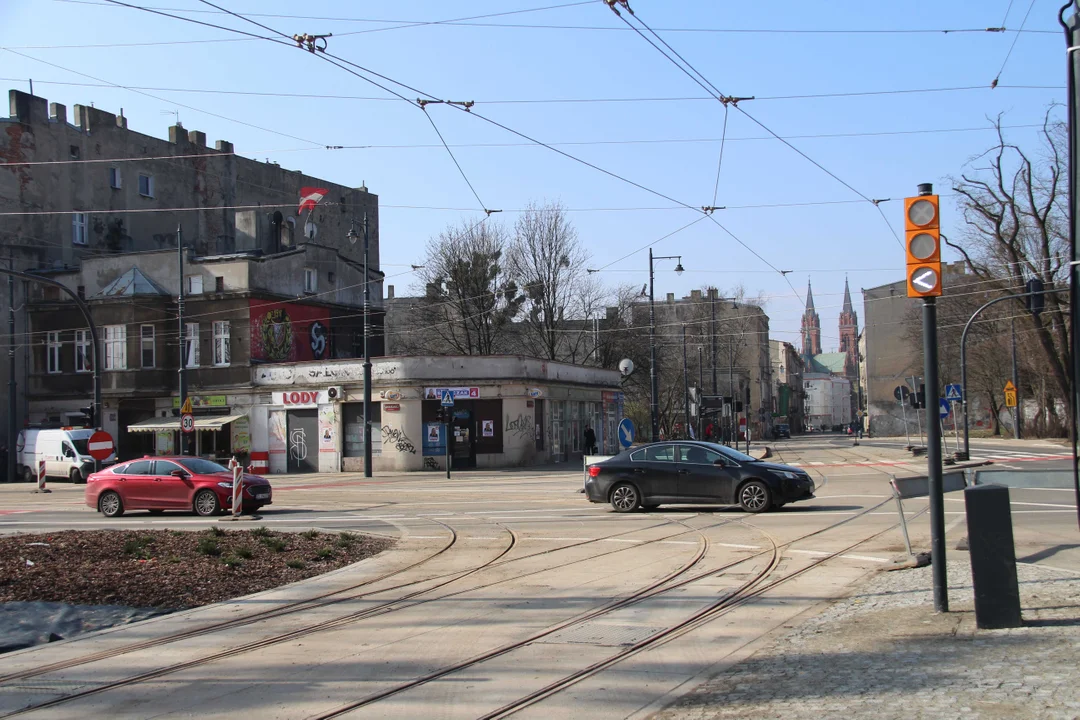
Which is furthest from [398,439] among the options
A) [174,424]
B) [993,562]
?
[993,562]

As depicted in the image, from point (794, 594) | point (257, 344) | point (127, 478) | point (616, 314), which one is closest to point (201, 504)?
point (127, 478)

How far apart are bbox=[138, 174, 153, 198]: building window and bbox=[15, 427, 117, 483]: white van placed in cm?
1706

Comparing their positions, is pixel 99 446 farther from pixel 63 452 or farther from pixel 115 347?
pixel 115 347

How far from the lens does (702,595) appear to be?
10.2 meters

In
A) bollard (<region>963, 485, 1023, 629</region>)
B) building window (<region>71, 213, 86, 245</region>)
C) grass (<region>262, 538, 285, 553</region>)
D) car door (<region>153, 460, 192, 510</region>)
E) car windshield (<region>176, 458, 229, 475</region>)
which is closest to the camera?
bollard (<region>963, 485, 1023, 629</region>)

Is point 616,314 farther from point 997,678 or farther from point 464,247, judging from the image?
point 997,678

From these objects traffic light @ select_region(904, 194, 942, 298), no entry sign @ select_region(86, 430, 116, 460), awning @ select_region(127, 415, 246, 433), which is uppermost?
traffic light @ select_region(904, 194, 942, 298)

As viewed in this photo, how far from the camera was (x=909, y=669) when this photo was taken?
6.65 metres

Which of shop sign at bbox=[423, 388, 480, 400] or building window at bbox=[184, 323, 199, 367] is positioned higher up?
Answer: building window at bbox=[184, 323, 199, 367]

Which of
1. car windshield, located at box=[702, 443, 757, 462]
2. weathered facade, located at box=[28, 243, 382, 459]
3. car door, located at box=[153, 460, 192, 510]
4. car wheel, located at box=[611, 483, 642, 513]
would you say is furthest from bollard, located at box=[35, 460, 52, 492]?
car windshield, located at box=[702, 443, 757, 462]

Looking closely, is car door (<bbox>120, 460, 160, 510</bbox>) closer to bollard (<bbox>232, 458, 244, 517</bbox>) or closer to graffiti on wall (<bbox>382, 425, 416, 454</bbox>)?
bollard (<bbox>232, 458, 244, 517</bbox>)

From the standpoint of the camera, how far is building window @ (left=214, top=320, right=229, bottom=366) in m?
45.0

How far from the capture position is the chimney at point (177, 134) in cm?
5738

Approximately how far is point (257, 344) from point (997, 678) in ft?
138
